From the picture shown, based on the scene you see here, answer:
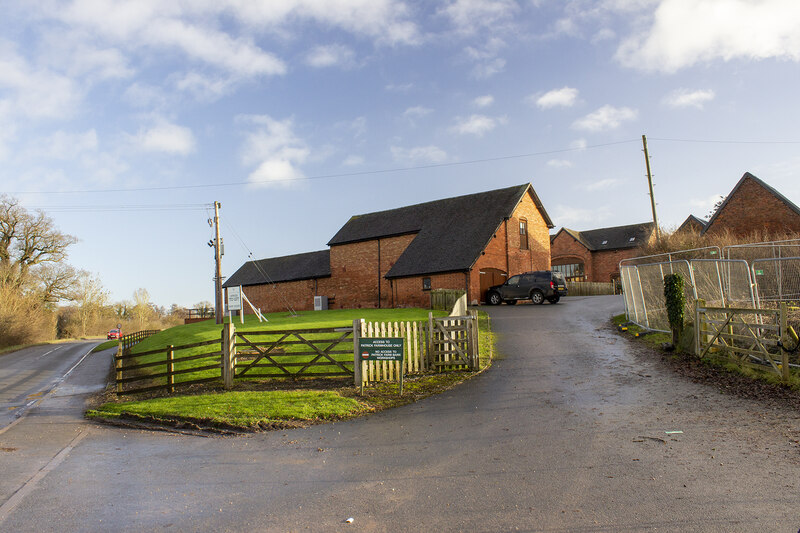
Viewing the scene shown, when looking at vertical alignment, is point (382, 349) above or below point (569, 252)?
below

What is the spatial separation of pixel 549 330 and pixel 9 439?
16.4 metres

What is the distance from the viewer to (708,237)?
26172mm

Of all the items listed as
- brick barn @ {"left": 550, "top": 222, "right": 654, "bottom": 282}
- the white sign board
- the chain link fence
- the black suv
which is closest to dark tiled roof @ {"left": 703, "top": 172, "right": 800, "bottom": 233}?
the chain link fence

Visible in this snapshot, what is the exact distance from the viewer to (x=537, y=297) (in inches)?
1193

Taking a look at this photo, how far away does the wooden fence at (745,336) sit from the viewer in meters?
10.4

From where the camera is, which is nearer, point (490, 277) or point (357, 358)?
point (357, 358)

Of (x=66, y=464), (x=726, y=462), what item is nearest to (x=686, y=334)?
(x=726, y=462)

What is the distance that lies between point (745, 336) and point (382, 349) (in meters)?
8.16

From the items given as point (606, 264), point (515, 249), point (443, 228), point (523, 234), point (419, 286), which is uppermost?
point (443, 228)

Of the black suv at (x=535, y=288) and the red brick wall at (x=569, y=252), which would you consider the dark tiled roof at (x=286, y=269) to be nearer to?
the black suv at (x=535, y=288)

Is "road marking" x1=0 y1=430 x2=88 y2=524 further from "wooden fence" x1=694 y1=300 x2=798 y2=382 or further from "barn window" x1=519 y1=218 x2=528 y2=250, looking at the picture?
"barn window" x1=519 y1=218 x2=528 y2=250

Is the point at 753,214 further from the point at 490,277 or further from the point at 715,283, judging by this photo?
the point at 715,283

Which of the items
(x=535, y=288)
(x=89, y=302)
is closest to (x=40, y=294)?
(x=89, y=302)

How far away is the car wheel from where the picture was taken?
30214 mm
